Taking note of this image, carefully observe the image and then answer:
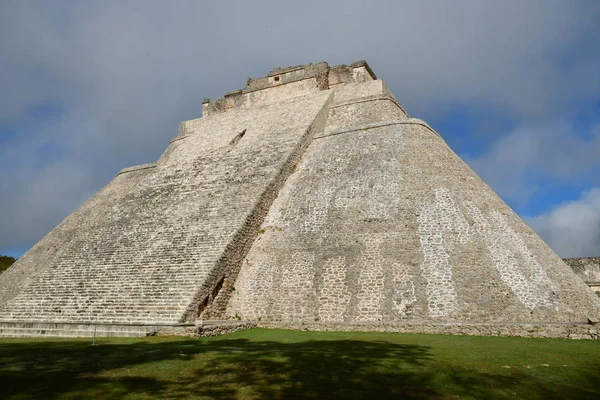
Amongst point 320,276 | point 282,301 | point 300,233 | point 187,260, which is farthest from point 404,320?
point 187,260

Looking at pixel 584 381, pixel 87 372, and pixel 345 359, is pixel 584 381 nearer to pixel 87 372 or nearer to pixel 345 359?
pixel 345 359

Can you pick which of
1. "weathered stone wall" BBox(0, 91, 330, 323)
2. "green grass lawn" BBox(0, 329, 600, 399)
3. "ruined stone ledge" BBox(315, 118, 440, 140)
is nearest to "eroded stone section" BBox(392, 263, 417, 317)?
"green grass lawn" BBox(0, 329, 600, 399)

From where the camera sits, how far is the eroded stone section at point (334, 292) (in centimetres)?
1111

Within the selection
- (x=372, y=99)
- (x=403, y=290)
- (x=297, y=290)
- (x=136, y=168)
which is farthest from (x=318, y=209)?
(x=136, y=168)

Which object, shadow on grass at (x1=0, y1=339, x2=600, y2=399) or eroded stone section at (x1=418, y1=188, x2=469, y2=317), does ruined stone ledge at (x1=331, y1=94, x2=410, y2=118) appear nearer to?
eroded stone section at (x1=418, y1=188, x2=469, y2=317)

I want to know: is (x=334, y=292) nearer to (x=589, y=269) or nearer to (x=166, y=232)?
(x=166, y=232)

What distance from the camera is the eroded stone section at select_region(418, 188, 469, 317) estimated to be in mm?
10555

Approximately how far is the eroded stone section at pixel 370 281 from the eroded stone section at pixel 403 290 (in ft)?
1.15

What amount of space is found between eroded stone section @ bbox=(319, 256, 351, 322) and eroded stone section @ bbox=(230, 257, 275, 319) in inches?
61.1

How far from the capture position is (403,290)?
10.9m

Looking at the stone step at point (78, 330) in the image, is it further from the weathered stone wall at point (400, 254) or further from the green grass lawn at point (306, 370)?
the weathered stone wall at point (400, 254)

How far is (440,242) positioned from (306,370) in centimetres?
680

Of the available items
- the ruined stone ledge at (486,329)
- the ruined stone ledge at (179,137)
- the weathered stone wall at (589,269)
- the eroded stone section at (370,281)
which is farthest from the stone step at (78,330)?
the weathered stone wall at (589,269)

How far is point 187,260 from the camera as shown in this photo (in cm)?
1242
